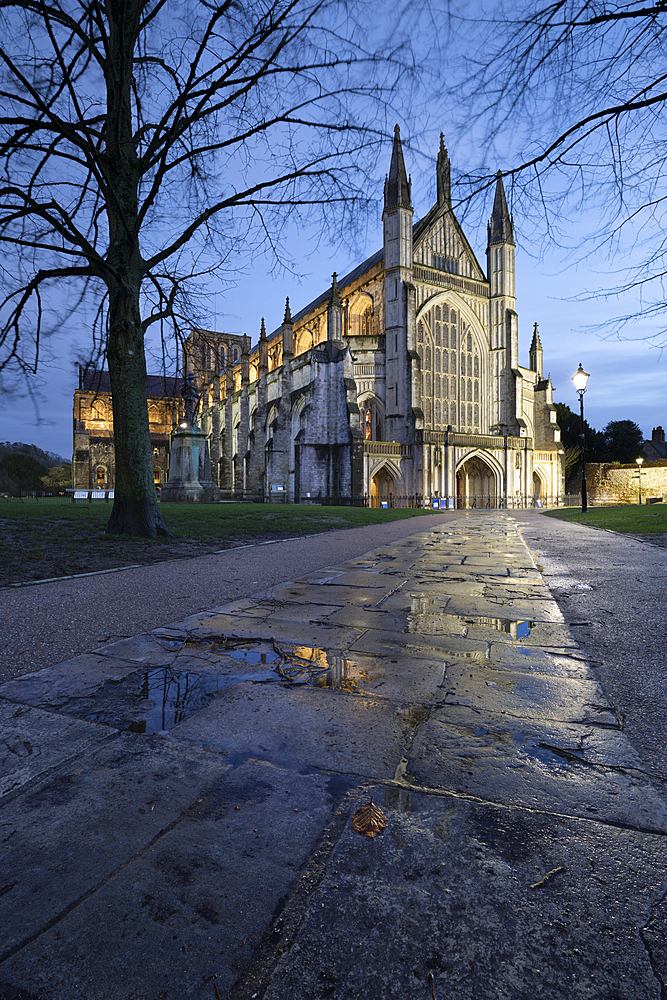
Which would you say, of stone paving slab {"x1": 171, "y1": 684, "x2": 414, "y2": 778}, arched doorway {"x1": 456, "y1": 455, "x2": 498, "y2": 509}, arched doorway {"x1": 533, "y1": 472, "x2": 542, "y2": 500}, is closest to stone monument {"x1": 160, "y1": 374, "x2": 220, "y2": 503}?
arched doorway {"x1": 456, "y1": 455, "x2": 498, "y2": 509}

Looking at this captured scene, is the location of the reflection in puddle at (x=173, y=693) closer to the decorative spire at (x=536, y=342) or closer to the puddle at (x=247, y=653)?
the puddle at (x=247, y=653)

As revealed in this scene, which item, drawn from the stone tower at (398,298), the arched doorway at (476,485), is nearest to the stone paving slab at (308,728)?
the stone tower at (398,298)

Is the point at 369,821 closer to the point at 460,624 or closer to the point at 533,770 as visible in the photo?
the point at 533,770

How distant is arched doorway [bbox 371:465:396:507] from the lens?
31.0 meters

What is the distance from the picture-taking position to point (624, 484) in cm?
4072

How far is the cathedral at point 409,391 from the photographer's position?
29766 mm

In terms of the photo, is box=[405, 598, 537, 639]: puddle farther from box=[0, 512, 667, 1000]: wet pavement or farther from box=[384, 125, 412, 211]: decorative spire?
box=[384, 125, 412, 211]: decorative spire

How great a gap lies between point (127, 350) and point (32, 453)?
6768 centimetres

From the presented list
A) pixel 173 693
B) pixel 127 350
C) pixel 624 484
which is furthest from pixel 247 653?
pixel 624 484

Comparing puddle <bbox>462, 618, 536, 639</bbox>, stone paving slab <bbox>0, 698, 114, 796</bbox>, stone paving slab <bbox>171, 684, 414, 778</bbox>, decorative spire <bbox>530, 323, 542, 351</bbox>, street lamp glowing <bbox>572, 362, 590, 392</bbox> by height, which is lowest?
puddle <bbox>462, 618, 536, 639</bbox>

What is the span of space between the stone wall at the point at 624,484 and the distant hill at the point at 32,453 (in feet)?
200

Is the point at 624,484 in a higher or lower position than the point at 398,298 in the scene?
lower

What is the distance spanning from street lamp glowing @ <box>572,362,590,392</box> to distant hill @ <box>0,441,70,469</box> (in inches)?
2332

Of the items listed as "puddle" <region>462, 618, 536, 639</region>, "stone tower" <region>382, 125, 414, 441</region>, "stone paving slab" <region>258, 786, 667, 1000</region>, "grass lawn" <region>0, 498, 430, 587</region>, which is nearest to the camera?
"stone paving slab" <region>258, 786, 667, 1000</region>
